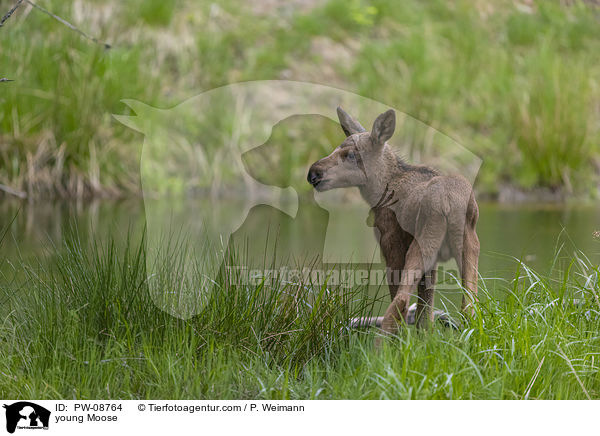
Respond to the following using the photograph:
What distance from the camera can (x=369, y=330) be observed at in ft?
7.32

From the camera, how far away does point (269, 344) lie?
7.65ft

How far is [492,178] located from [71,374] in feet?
15.5

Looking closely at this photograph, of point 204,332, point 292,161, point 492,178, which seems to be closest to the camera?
point 204,332

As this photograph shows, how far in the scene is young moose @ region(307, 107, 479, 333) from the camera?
2.11 metres

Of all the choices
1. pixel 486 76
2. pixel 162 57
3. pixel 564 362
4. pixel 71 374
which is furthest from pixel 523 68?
pixel 71 374

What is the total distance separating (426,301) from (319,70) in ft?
22.0

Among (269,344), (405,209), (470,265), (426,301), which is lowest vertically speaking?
(269,344)

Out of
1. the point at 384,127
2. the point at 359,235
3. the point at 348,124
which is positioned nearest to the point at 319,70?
the point at 359,235

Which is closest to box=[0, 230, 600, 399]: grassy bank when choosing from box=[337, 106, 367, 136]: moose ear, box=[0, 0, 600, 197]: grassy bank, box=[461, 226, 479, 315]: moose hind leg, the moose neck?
box=[461, 226, 479, 315]: moose hind leg

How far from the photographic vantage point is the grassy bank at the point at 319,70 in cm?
627
